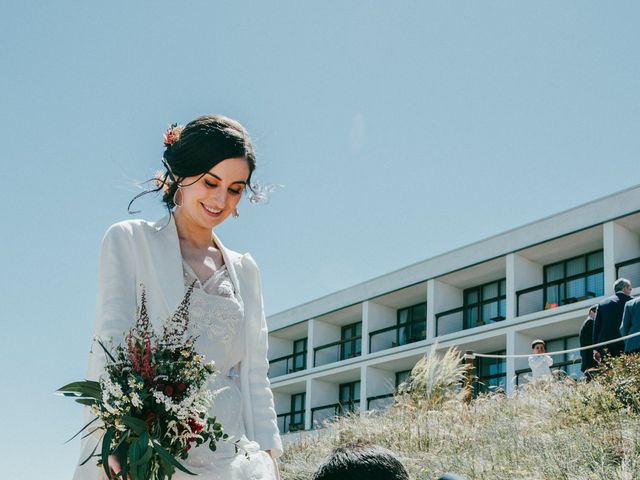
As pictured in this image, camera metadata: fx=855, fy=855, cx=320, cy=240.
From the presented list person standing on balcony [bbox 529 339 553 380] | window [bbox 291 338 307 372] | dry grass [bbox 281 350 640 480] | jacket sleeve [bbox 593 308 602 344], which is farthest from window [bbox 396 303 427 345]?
dry grass [bbox 281 350 640 480]

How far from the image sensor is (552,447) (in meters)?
7.95

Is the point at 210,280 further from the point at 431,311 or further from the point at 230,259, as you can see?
the point at 431,311

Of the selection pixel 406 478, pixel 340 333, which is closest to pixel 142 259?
pixel 406 478

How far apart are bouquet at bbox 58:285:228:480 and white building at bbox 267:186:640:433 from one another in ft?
60.2

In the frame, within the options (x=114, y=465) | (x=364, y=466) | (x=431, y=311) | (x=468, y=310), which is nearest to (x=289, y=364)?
(x=431, y=311)

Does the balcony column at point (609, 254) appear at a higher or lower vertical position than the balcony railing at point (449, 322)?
higher

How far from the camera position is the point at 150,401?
236cm

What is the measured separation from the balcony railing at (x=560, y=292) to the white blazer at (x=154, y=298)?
24.7m

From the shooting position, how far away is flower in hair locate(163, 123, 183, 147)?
3061 mm

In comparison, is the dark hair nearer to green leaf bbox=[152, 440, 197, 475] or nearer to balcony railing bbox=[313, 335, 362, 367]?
green leaf bbox=[152, 440, 197, 475]

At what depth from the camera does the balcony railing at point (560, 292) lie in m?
26.9

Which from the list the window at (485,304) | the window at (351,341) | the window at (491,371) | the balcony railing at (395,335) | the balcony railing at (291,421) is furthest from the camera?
the balcony railing at (291,421)

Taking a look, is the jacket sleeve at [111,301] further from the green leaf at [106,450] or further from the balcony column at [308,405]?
the balcony column at [308,405]

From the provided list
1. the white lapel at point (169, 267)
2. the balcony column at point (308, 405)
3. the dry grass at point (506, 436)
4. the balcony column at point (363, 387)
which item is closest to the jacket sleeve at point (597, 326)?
the dry grass at point (506, 436)
